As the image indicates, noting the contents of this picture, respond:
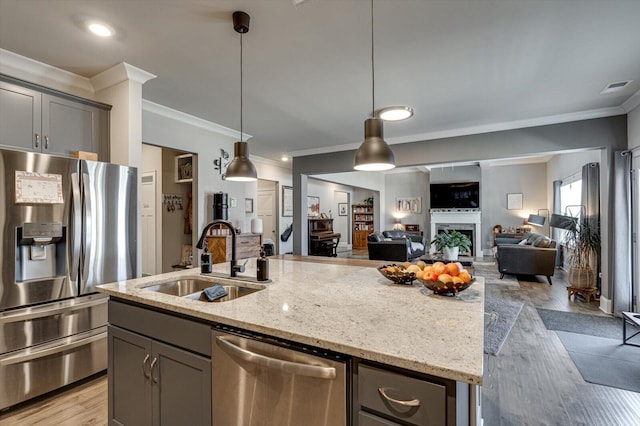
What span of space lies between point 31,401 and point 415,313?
2.73 metres

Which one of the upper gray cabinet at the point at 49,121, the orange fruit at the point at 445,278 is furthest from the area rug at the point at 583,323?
the upper gray cabinet at the point at 49,121

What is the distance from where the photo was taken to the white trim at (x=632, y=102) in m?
3.46

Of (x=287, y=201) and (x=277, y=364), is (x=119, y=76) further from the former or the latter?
(x=287, y=201)

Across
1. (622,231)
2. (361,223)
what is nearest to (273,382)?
(622,231)

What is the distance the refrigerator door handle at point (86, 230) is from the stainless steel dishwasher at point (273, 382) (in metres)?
1.74

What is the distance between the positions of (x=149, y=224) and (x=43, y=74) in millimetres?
3127

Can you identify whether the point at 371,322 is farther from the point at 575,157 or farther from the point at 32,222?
the point at 575,157

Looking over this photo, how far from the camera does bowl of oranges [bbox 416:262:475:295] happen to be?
1468mm

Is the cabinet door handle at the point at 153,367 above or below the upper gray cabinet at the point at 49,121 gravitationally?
below

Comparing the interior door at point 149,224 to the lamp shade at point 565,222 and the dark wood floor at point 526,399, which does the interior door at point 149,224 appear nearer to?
the dark wood floor at point 526,399

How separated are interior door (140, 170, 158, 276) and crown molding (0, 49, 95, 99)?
258 cm

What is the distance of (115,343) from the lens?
1693mm

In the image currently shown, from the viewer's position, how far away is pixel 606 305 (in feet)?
13.1

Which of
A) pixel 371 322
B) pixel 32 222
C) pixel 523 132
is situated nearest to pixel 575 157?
pixel 523 132
